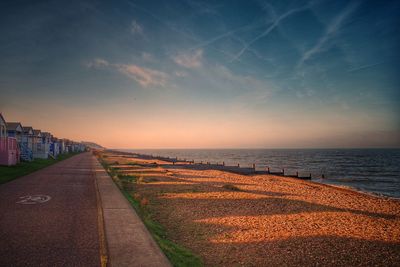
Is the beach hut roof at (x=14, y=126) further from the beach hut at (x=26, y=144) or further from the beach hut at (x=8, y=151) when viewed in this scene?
the beach hut at (x=8, y=151)

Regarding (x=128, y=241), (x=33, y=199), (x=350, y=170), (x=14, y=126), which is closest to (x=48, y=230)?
(x=128, y=241)

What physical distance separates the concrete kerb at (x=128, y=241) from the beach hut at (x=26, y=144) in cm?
3389

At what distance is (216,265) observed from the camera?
6305mm

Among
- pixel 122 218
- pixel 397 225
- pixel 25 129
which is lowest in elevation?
pixel 397 225

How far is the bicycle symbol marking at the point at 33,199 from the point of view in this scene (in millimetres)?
10900

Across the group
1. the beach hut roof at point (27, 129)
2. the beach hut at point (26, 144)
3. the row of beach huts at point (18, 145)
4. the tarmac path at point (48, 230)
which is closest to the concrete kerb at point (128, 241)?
the tarmac path at point (48, 230)

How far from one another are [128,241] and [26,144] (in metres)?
44.1

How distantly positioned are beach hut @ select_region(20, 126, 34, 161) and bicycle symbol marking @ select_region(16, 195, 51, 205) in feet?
93.8

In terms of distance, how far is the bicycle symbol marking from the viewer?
35.8 feet

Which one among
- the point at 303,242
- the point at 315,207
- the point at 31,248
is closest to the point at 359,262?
the point at 303,242

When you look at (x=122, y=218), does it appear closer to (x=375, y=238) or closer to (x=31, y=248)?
(x=31, y=248)

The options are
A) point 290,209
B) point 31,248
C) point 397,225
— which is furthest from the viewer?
point 290,209

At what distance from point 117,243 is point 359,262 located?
6.98 m

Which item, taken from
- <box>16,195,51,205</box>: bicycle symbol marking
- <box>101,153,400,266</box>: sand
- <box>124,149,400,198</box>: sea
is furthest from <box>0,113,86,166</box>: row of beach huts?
<box>124,149,400,198</box>: sea
